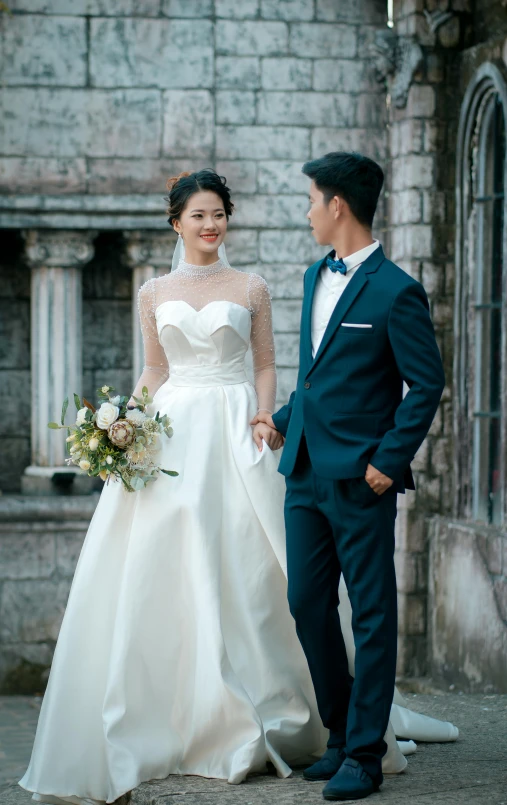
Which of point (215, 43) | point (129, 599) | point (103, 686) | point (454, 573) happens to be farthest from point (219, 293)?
point (215, 43)

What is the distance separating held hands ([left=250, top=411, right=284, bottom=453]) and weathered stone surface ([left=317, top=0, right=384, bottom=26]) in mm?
4366

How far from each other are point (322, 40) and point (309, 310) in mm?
4618

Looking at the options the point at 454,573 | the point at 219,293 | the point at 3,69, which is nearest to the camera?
the point at 219,293

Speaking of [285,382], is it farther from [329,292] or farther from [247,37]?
[329,292]

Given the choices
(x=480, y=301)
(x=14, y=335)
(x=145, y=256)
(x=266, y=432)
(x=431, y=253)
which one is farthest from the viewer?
(x=14, y=335)

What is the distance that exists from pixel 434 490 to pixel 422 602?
0.68 m

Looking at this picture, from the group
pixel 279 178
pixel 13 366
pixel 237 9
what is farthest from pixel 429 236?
pixel 13 366

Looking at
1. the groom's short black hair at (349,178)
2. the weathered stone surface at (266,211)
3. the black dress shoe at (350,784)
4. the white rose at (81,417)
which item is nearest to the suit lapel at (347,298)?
the groom's short black hair at (349,178)

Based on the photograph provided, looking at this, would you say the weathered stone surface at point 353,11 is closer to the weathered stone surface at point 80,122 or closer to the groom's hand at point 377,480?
the weathered stone surface at point 80,122

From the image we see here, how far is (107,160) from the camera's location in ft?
26.4

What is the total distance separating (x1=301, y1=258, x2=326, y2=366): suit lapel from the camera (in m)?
3.90

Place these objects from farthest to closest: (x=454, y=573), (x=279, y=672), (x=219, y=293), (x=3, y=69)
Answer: (x=3, y=69) < (x=454, y=573) < (x=219, y=293) < (x=279, y=672)

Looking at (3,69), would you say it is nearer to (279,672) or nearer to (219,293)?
(219,293)

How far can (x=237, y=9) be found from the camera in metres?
8.02
